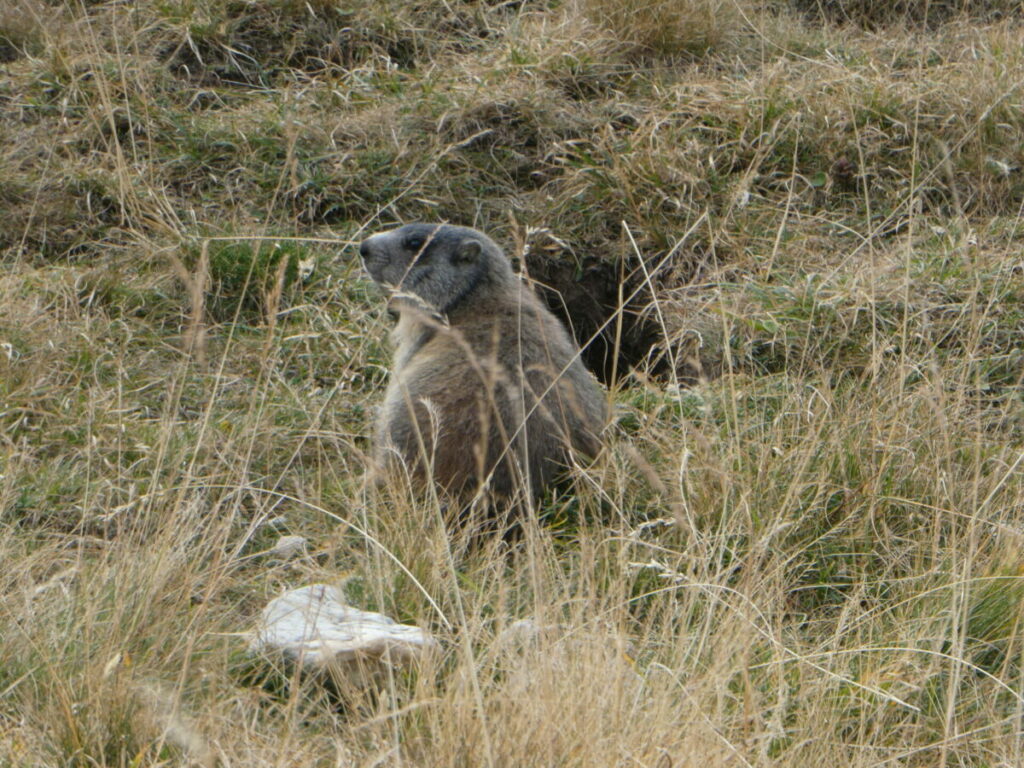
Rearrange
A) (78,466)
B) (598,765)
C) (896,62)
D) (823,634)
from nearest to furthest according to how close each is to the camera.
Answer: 1. (598,765)
2. (823,634)
3. (78,466)
4. (896,62)

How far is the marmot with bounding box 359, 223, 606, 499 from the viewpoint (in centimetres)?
453

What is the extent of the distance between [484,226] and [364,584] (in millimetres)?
3506

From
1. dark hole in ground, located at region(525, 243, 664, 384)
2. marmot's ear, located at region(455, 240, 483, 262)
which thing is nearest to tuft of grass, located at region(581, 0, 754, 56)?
dark hole in ground, located at region(525, 243, 664, 384)

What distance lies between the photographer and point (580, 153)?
7.20 meters

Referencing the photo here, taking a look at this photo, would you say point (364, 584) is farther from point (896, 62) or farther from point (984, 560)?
point (896, 62)

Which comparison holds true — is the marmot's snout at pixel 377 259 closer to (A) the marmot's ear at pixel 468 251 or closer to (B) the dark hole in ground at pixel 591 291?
(A) the marmot's ear at pixel 468 251

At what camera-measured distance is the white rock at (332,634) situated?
10.7ft

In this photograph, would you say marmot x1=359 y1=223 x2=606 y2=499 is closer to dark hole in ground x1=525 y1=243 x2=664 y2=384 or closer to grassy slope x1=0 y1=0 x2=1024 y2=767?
grassy slope x1=0 y1=0 x2=1024 y2=767

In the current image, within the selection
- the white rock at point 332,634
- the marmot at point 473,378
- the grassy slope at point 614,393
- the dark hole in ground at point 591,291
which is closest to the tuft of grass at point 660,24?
the grassy slope at point 614,393

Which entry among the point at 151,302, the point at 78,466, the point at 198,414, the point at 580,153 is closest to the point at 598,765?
the point at 78,466

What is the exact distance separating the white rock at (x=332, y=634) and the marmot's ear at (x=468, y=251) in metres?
2.16

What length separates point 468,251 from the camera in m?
5.51

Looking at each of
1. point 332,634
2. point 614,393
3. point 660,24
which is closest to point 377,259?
point 614,393

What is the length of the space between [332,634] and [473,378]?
1529mm
